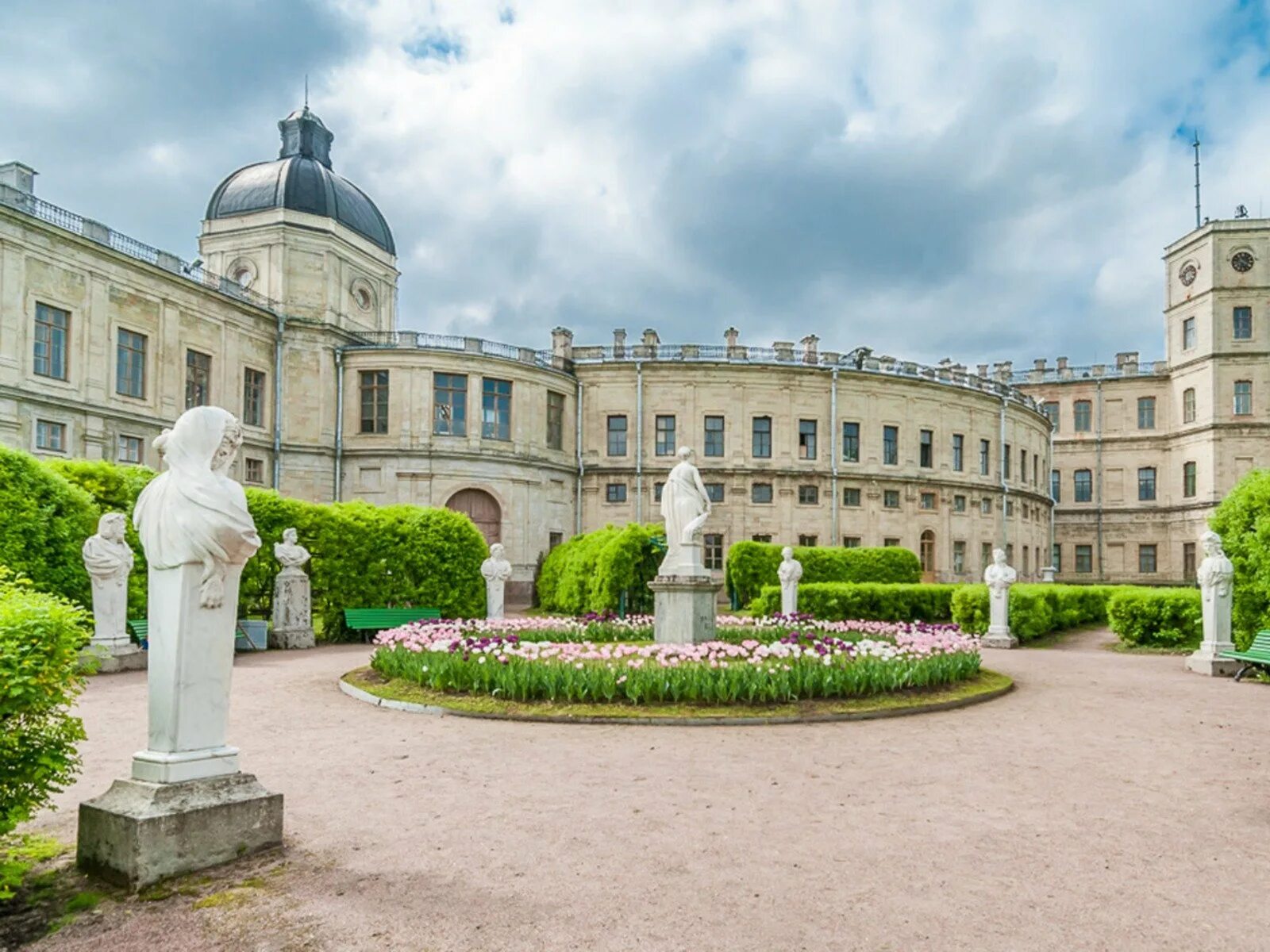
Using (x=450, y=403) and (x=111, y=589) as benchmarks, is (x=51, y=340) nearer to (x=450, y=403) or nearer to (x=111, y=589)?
(x=450, y=403)

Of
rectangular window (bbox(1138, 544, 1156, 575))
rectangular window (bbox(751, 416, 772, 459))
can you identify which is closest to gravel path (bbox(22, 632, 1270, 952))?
rectangular window (bbox(751, 416, 772, 459))

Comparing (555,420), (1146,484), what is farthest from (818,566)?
(1146,484)

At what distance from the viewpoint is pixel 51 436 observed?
26.4 meters

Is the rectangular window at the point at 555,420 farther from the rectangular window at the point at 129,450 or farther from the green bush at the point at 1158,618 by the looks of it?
the green bush at the point at 1158,618

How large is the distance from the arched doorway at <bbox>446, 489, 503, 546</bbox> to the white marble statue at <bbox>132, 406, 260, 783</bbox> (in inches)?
1200

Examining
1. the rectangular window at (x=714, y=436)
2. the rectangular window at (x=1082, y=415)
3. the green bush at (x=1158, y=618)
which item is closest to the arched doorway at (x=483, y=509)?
the rectangular window at (x=714, y=436)

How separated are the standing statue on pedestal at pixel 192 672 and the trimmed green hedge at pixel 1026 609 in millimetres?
19180

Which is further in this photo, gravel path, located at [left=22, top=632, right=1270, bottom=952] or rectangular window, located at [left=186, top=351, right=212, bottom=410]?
rectangular window, located at [left=186, top=351, right=212, bottom=410]

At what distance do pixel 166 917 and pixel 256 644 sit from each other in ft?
48.7

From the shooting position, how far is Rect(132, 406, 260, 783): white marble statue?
208 inches

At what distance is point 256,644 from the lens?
18.4 metres

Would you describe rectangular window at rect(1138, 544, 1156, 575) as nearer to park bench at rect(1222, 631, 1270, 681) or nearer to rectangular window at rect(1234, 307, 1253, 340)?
rectangular window at rect(1234, 307, 1253, 340)

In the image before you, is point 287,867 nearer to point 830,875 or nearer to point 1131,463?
point 830,875

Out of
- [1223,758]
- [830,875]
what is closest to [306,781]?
[830,875]
